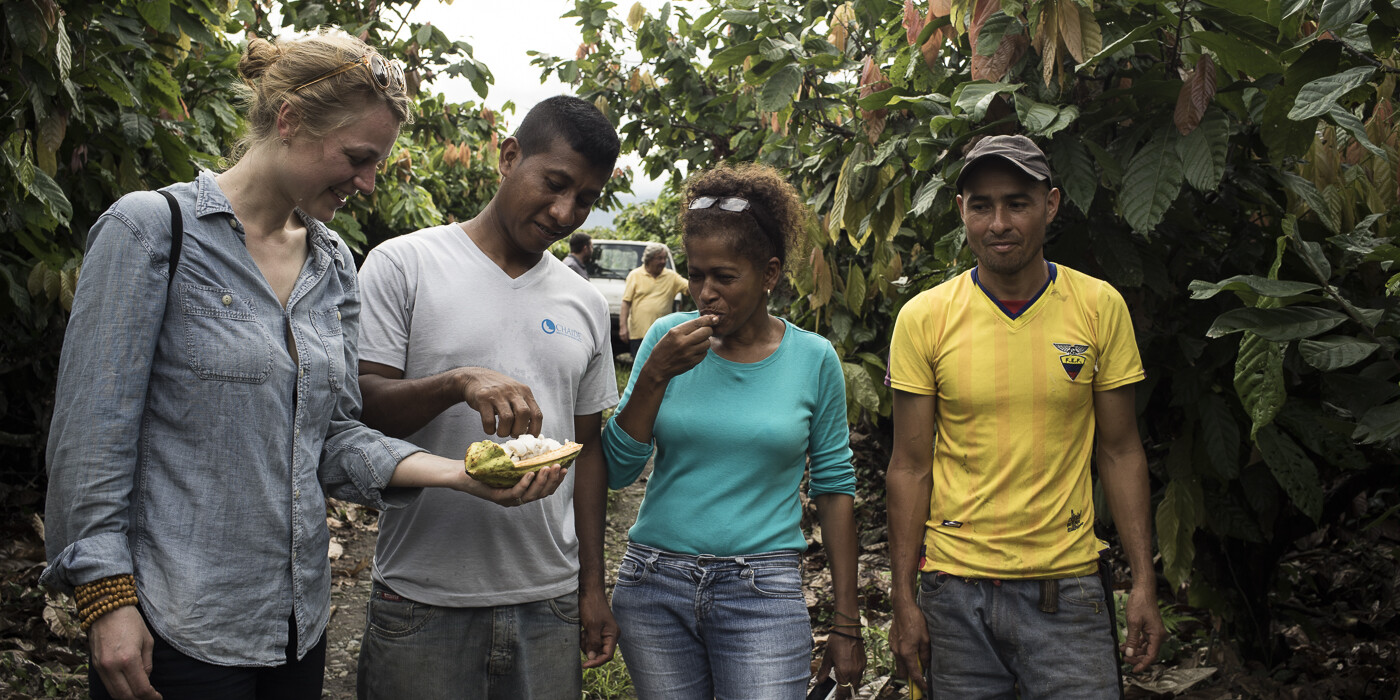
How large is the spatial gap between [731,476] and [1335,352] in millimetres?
1245

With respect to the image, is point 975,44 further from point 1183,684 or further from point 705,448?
point 1183,684

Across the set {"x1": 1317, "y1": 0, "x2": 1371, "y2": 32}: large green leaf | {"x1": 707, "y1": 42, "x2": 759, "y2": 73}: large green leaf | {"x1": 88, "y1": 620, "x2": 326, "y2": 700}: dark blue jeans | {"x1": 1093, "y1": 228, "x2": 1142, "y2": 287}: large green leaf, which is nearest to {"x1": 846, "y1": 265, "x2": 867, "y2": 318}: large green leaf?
{"x1": 707, "y1": 42, "x2": 759, "y2": 73}: large green leaf

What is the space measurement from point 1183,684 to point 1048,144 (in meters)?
1.80

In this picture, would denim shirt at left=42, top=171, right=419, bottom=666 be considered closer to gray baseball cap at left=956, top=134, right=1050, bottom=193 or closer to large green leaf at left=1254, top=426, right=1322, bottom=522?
gray baseball cap at left=956, top=134, right=1050, bottom=193

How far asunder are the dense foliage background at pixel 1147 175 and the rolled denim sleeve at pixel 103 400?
153 cm

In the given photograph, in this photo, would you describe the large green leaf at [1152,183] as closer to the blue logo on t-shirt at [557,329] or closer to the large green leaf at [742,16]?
the blue logo on t-shirt at [557,329]

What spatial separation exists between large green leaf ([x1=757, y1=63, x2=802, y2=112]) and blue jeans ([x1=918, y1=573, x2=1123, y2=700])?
1.57m

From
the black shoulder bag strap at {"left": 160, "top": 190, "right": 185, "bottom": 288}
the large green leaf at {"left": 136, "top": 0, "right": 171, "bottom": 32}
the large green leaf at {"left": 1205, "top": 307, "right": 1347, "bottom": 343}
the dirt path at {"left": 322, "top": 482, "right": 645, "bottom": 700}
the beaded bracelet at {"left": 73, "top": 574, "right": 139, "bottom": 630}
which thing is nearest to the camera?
the beaded bracelet at {"left": 73, "top": 574, "right": 139, "bottom": 630}

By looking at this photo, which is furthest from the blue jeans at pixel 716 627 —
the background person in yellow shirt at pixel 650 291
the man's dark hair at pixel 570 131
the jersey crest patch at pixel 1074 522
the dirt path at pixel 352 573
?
the background person in yellow shirt at pixel 650 291

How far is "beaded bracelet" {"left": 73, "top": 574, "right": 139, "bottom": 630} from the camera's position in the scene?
1.50m

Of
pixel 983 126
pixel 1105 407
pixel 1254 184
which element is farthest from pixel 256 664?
pixel 1254 184

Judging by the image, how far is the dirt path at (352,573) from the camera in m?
4.15

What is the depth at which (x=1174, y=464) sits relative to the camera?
8.94ft

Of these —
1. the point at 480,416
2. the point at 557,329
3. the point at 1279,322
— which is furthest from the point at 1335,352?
the point at 480,416
